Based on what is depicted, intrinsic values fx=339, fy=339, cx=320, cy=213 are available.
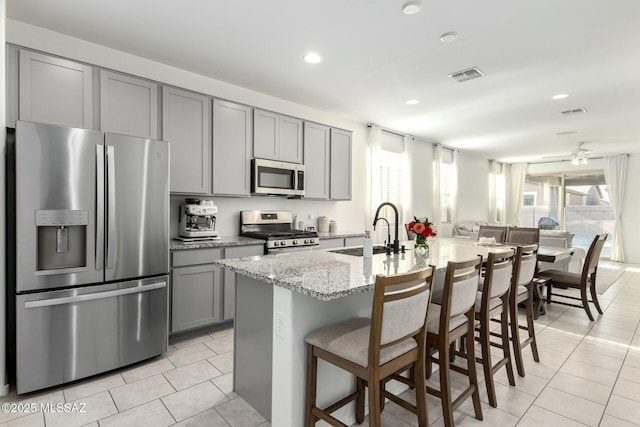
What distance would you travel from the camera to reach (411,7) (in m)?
2.38

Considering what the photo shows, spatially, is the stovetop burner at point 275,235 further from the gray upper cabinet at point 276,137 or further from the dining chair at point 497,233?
the dining chair at point 497,233

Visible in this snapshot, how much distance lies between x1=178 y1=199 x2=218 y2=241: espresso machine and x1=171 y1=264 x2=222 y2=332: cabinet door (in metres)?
0.35

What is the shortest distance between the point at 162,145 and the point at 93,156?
1.69 feet

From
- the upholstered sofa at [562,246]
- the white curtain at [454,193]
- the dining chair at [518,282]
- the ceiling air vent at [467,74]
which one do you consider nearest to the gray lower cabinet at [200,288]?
the dining chair at [518,282]

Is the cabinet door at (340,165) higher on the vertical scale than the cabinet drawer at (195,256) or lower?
higher

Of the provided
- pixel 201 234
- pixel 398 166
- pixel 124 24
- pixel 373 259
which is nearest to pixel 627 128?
pixel 398 166

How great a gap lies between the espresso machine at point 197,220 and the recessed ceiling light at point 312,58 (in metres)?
1.73

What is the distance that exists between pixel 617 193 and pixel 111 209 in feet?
34.7

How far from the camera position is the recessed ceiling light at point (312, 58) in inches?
125

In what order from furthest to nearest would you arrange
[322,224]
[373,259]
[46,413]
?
[322,224], [373,259], [46,413]

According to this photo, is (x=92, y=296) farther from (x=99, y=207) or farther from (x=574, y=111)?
(x=574, y=111)

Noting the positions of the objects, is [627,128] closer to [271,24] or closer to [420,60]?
[420,60]

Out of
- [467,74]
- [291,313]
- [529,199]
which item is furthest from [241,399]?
[529,199]

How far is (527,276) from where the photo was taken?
2652 millimetres
